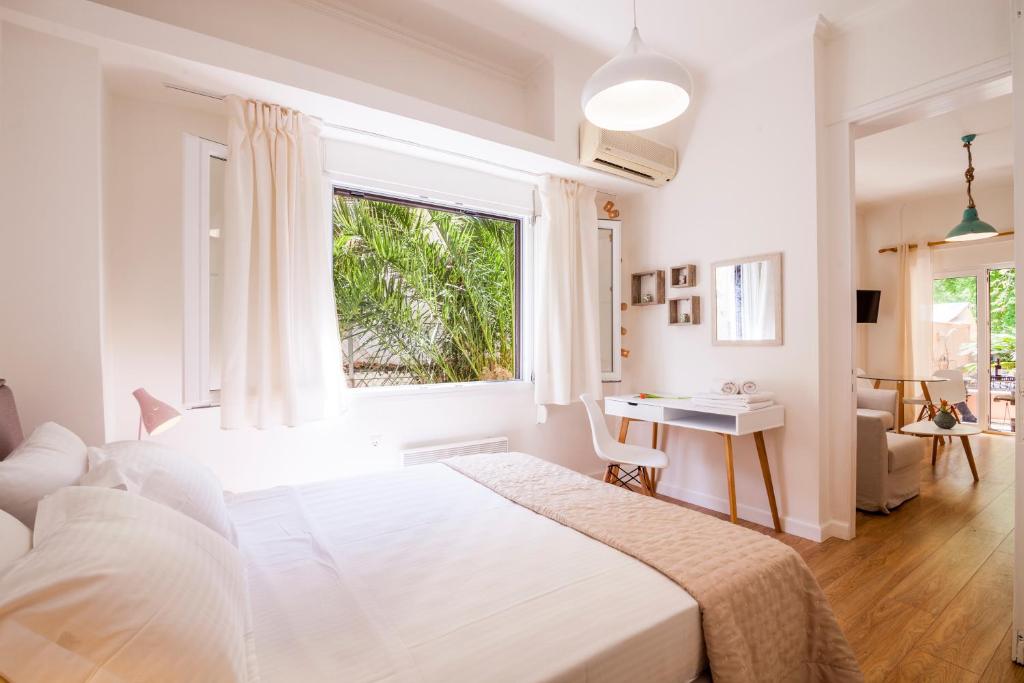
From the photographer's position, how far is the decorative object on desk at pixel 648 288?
371 centimetres

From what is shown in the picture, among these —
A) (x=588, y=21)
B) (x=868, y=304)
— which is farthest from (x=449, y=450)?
(x=868, y=304)

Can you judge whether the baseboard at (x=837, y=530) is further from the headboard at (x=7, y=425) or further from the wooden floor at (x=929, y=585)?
the headboard at (x=7, y=425)

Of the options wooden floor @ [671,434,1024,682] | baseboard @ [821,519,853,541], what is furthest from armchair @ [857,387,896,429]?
baseboard @ [821,519,853,541]

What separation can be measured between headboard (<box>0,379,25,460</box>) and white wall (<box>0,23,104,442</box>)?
0.32m

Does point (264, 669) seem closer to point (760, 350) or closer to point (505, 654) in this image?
point (505, 654)

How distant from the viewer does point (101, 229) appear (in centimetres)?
196

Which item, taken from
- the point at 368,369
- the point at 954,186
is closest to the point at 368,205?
the point at 368,369

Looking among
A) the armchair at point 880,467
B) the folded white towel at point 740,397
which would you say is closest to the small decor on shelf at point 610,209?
the folded white towel at point 740,397

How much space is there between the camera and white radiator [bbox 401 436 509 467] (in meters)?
3.02

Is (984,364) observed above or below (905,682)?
above

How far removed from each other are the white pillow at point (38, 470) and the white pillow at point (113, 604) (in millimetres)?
218

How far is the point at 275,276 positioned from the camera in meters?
2.47

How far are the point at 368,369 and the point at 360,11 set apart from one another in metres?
2.61

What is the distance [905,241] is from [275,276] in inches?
278
